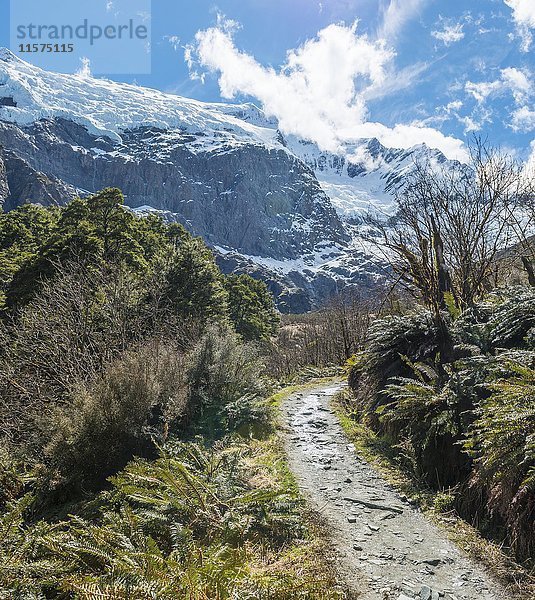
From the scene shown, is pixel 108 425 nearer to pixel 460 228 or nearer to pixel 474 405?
pixel 474 405

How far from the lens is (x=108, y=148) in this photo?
192 m

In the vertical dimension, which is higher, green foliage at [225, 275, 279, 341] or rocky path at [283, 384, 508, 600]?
green foliage at [225, 275, 279, 341]

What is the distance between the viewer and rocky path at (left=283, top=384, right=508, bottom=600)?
3.72m

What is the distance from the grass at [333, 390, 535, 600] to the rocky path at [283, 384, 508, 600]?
119mm

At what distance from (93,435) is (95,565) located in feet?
14.1

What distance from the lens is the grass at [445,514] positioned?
3770 millimetres

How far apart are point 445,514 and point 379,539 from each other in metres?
1.13

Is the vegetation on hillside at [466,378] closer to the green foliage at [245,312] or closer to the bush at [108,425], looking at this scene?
the bush at [108,425]

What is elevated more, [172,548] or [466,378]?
[466,378]

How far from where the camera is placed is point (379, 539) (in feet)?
15.4

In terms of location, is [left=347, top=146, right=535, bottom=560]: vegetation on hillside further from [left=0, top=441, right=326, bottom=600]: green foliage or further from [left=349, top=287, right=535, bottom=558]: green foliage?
[left=0, top=441, right=326, bottom=600]: green foliage

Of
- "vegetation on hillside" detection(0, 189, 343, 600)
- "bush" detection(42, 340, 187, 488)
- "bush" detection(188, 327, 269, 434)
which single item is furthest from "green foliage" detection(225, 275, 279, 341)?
"bush" detection(42, 340, 187, 488)

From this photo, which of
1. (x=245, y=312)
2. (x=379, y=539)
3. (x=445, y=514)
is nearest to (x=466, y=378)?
(x=445, y=514)

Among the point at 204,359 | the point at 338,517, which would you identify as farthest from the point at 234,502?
the point at 204,359
